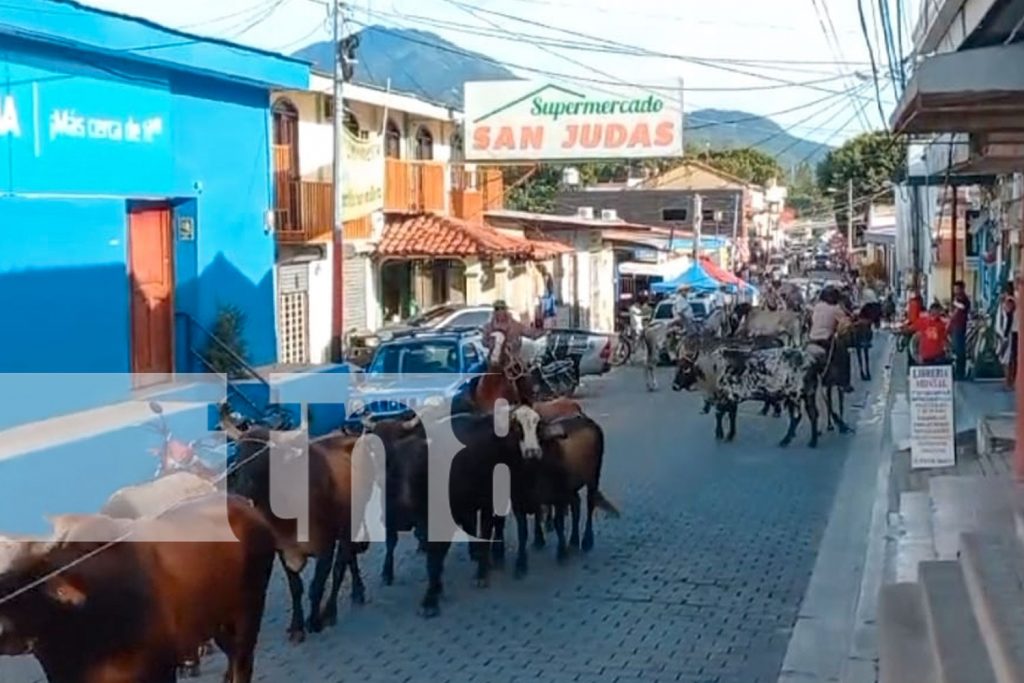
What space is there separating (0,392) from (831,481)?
28.6 ft

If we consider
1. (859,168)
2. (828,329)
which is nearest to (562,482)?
(828,329)

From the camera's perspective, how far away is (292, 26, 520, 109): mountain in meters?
30.7

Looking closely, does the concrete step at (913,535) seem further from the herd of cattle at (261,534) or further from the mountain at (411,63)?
the mountain at (411,63)

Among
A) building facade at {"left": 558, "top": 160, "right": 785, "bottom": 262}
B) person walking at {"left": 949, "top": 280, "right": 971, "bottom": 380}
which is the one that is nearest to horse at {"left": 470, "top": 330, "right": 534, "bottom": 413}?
person walking at {"left": 949, "top": 280, "right": 971, "bottom": 380}

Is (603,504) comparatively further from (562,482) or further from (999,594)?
(999,594)

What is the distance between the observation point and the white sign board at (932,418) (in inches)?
542

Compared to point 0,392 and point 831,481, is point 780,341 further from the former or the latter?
point 0,392

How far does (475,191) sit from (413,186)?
5074 millimetres

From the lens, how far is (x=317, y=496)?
9656mm

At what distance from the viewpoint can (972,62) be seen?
29.3ft


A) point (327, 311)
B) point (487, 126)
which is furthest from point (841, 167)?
point (327, 311)

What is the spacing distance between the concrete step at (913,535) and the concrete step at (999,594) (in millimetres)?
763

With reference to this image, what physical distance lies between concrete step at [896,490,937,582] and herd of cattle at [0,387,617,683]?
2.56 m

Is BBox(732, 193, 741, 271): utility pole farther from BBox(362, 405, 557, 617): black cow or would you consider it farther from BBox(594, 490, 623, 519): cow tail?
BBox(362, 405, 557, 617): black cow
